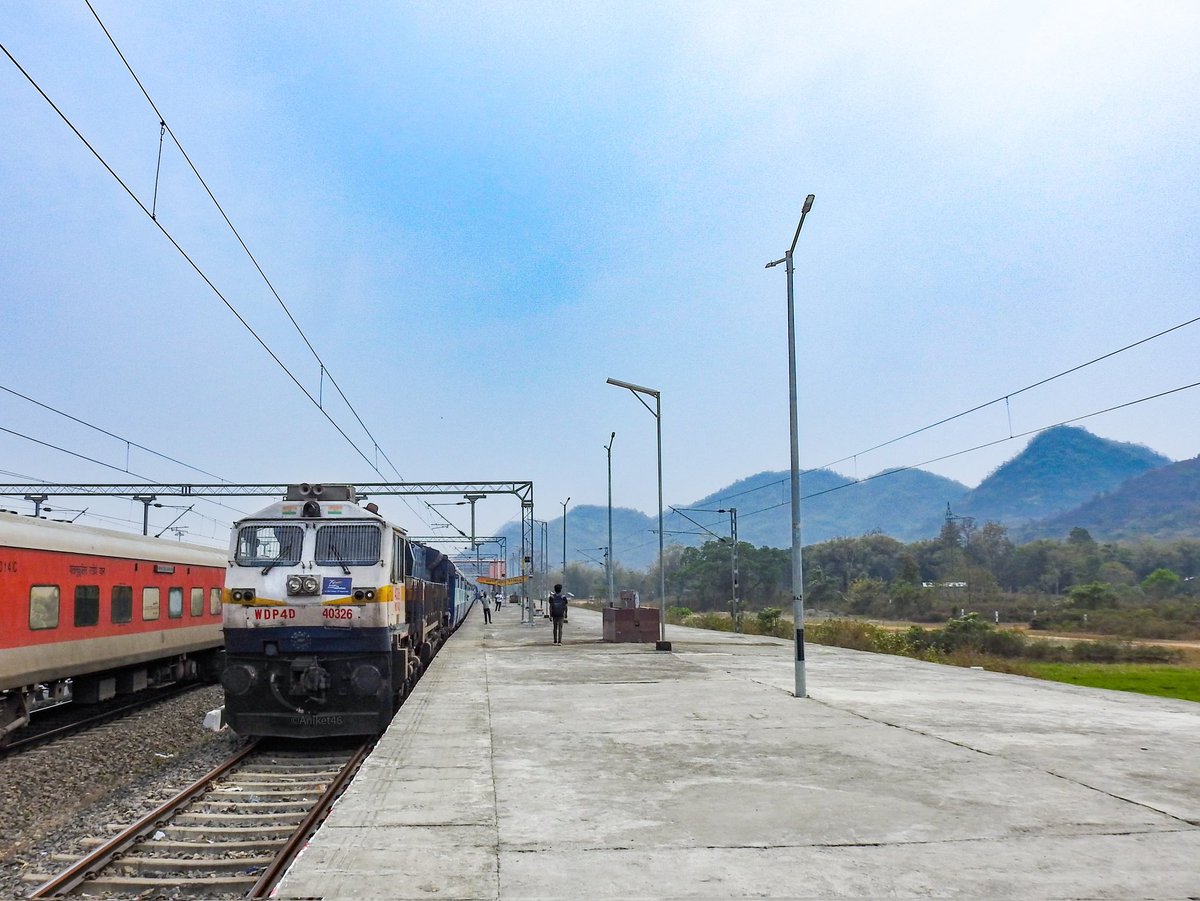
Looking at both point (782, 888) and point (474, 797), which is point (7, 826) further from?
point (782, 888)

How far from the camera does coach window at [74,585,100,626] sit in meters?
13.8

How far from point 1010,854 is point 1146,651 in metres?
50.3

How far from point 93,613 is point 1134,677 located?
117 feet

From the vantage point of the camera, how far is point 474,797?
24.7ft

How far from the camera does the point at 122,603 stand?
15492 mm

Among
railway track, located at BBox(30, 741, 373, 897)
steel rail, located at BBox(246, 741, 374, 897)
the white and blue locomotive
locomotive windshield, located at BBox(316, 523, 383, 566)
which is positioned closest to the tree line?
locomotive windshield, located at BBox(316, 523, 383, 566)

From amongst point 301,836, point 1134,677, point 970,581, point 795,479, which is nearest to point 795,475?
point 795,479

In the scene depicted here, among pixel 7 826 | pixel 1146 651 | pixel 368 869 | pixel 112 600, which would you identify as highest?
pixel 112 600

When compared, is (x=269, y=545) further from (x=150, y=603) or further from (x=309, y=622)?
(x=150, y=603)

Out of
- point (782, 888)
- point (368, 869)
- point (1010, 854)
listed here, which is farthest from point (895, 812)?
point (368, 869)

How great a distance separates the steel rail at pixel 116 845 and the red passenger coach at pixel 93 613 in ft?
14.5

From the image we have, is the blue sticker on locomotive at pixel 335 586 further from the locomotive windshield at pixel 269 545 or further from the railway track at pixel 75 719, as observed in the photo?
the railway track at pixel 75 719

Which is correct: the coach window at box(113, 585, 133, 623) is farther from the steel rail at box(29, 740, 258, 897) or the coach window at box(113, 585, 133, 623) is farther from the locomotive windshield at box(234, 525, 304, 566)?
the steel rail at box(29, 740, 258, 897)

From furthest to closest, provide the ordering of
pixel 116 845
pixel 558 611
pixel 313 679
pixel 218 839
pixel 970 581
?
pixel 970 581 → pixel 558 611 → pixel 313 679 → pixel 218 839 → pixel 116 845
